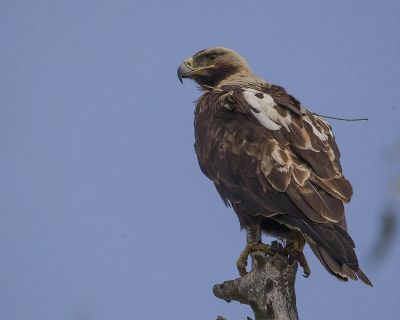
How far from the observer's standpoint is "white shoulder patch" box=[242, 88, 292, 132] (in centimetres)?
550

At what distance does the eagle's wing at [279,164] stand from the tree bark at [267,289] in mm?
328

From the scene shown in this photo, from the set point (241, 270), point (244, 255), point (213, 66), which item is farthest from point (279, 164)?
point (213, 66)

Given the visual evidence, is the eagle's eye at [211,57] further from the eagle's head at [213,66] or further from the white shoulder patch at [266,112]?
the white shoulder patch at [266,112]

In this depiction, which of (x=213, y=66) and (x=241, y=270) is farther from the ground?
(x=213, y=66)

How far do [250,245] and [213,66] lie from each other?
290 centimetres

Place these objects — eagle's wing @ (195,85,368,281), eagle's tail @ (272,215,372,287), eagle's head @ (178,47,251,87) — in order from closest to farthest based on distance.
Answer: eagle's tail @ (272,215,372,287), eagle's wing @ (195,85,368,281), eagle's head @ (178,47,251,87)

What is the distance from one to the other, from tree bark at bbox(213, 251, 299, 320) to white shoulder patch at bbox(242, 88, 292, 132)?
1347 millimetres

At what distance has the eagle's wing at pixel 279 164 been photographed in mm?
4730

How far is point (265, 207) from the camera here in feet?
17.0

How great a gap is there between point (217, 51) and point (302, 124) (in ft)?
7.75

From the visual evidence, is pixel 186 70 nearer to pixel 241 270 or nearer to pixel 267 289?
pixel 241 270

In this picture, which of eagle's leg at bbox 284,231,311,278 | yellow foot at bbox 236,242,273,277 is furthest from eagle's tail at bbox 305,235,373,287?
yellow foot at bbox 236,242,273,277

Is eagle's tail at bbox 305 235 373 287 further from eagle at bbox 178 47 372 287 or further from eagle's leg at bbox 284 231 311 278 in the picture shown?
eagle's leg at bbox 284 231 311 278

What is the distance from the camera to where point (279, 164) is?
522cm
